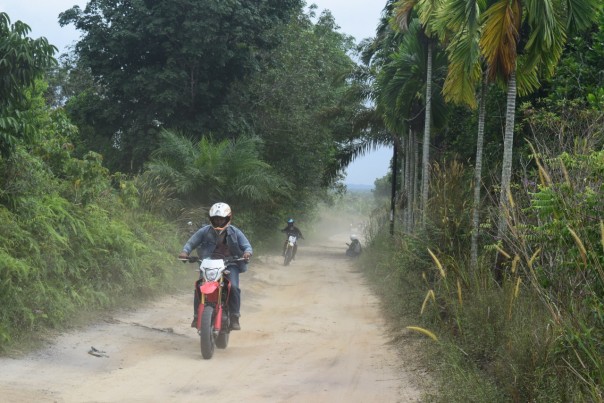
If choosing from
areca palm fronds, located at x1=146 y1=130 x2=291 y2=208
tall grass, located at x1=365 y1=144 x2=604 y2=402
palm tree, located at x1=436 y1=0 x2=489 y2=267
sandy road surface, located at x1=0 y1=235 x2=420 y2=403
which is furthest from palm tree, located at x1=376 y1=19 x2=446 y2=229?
tall grass, located at x1=365 y1=144 x2=604 y2=402

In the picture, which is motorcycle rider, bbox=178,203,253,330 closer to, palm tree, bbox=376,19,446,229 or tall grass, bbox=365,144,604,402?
tall grass, bbox=365,144,604,402

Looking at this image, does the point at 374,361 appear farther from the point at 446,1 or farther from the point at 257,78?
the point at 257,78

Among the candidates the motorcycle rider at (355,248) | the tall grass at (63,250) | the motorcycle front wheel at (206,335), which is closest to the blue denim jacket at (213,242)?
the motorcycle front wheel at (206,335)

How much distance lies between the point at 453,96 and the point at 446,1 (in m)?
1.63

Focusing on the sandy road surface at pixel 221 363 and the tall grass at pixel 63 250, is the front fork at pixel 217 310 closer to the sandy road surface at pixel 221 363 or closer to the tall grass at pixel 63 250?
the sandy road surface at pixel 221 363

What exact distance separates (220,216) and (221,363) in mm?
1900

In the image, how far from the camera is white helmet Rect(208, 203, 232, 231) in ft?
31.4

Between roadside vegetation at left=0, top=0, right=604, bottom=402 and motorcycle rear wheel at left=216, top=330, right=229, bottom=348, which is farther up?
roadside vegetation at left=0, top=0, right=604, bottom=402

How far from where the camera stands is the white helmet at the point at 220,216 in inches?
377

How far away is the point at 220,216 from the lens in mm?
9586

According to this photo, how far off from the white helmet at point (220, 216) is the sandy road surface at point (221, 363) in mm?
1584

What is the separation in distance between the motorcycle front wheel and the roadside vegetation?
1.98 meters

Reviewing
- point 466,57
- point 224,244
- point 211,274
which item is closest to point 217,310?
point 211,274

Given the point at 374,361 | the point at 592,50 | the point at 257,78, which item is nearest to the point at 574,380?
the point at 374,361
